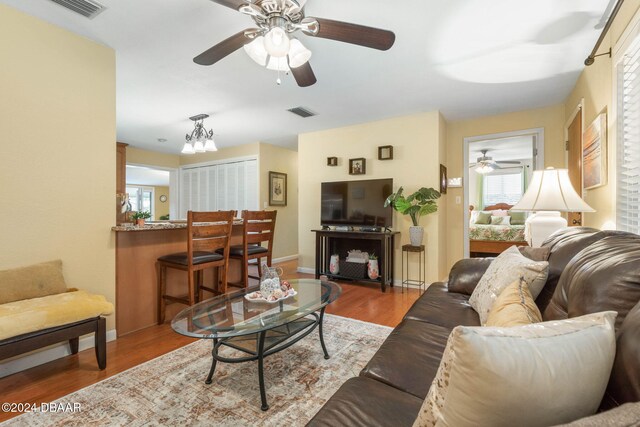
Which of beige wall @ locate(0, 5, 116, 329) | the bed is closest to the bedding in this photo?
the bed

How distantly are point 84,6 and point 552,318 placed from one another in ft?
10.4

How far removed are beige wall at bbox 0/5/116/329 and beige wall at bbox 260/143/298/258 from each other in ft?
10.9

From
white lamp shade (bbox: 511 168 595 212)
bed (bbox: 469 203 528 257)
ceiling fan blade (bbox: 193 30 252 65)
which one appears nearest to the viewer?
ceiling fan blade (bbox: 193 30 252 65)

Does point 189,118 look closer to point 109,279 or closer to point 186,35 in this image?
point 186,35

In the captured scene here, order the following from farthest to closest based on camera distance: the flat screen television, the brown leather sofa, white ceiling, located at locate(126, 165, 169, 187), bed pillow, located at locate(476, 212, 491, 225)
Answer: white ceiling, located at locate(126, 165, 169, 187), bed pillow, located at locate(476, 212, 491, 225), the flat screen television, the brown leather sofa

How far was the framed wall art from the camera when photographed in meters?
2.17

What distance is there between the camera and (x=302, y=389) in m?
1.71

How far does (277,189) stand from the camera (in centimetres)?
598

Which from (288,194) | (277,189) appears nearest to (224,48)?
(277,189)

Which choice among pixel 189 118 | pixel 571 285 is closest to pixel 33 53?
pixel 189 118

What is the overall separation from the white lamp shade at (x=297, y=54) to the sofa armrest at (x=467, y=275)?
6.12ft

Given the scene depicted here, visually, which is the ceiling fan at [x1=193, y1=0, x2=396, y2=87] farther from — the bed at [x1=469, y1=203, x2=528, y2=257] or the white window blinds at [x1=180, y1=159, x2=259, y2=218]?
the bed at [x1=469, y1=203, x2=528, y2=257]

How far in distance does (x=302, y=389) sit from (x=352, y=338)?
0.76 meters

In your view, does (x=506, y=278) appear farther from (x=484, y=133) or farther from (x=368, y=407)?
(x=484, y=133)
